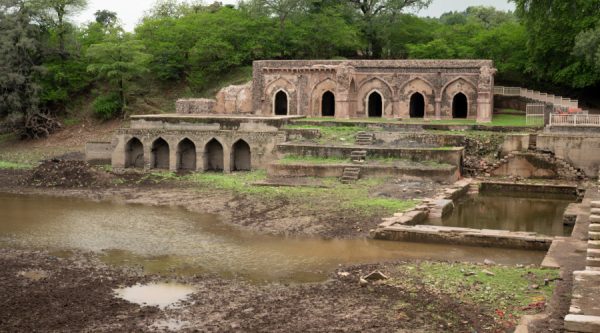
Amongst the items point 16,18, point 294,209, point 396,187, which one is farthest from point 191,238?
point 16,18

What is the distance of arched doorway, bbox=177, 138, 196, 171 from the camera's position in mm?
30875

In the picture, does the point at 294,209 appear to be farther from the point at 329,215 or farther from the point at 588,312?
the point at 588,312

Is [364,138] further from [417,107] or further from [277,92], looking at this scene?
[417,107]

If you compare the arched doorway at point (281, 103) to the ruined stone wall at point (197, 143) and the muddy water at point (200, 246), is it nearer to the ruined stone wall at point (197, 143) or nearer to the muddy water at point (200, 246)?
the ruined stone wall at point (197, 143)

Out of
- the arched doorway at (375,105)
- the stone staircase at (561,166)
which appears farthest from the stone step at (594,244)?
the arched doorway at (375,105)

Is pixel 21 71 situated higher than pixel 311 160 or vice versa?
pixel 21 71

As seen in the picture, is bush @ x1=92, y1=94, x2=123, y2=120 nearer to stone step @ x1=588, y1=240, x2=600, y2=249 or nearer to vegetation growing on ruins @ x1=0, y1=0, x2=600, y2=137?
vegetation growing on ruins @ x1=0, y1=0, x2=600, y2=137

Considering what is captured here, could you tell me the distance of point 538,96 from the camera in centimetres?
3356

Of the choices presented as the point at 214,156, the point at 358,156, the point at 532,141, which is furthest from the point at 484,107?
the point at 214,156

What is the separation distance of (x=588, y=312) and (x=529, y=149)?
18.0 m

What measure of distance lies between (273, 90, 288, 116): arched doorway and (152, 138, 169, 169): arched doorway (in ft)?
24.1

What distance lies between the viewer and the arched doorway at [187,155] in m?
30.9

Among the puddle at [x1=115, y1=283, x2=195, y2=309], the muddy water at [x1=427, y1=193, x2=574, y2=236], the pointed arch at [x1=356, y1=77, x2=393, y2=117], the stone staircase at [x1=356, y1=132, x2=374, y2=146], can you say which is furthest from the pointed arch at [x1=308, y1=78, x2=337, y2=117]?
the puddle at [x1=115, y1=283, x2=195, y2=309]

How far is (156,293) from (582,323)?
727 cm
